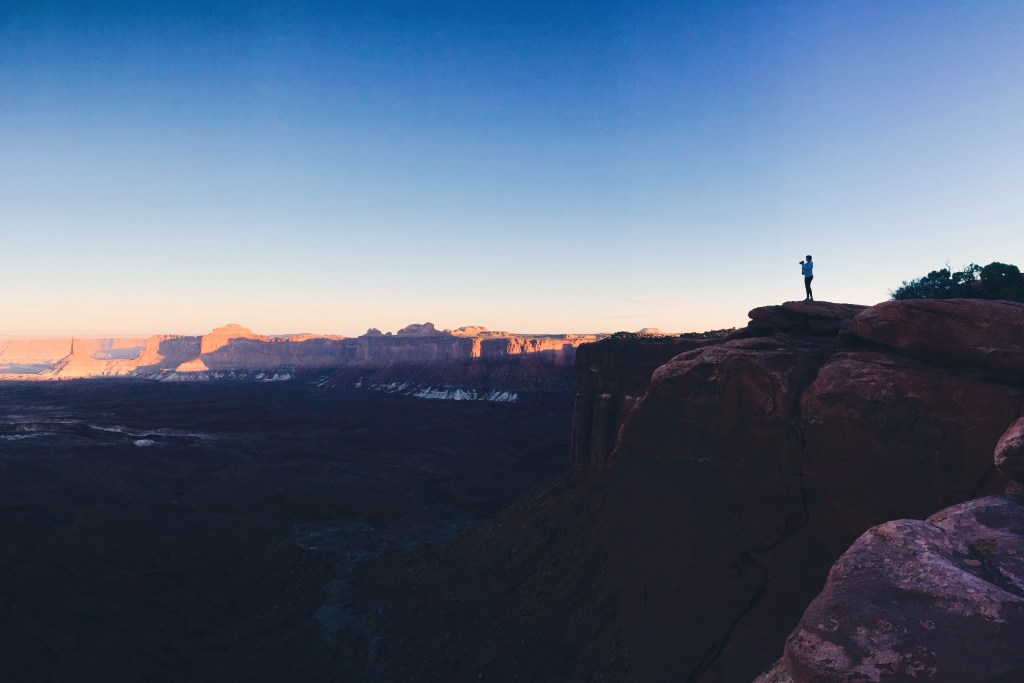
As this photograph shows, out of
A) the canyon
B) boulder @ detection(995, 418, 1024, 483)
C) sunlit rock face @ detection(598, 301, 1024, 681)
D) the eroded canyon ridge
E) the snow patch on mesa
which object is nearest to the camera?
the canyon

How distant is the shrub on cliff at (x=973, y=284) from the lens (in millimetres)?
15070

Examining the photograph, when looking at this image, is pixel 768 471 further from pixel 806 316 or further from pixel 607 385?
pixel 607 385

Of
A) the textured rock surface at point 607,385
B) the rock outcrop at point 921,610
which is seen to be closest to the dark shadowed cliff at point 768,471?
the textured rock surface at point 607,385

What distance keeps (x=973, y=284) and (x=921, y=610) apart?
16.6 m

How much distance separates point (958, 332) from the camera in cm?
907

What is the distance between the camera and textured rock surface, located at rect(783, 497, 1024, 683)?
4.01 m

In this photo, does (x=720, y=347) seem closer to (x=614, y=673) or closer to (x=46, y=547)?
(x=614, y=673)

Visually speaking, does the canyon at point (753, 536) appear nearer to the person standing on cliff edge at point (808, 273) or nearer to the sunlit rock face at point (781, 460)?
the sunlit rock face at point (781, 460)

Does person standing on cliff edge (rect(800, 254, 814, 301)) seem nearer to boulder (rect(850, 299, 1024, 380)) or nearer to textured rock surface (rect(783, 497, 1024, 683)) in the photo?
Result: boulder (rect(850, 299, 1024, 380))

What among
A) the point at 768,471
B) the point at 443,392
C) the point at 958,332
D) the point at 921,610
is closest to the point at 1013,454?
the point at 921,610

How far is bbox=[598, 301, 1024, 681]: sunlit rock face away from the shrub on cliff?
6740mm

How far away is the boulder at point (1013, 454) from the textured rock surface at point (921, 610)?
0.81 meters

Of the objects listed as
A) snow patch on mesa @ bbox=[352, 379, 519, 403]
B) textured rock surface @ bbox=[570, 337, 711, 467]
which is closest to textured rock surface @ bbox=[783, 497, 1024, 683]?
textured rock surface @ bbox=[570, 337, 711, 467]

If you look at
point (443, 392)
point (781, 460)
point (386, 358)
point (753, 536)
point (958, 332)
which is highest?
point (386, 358)
